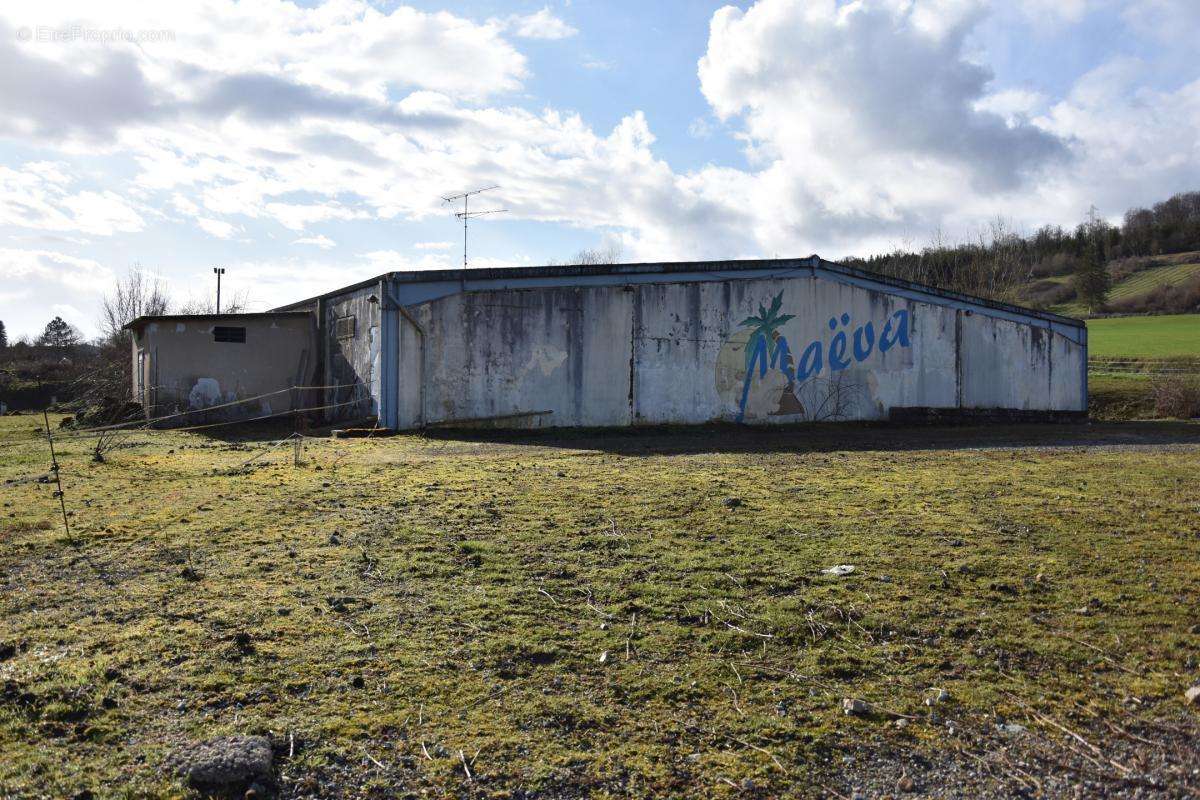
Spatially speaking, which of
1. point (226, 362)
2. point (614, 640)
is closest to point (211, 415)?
point (226, 362)

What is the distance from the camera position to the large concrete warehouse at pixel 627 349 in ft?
51.6

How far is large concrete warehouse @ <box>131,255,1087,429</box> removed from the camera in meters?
15.7

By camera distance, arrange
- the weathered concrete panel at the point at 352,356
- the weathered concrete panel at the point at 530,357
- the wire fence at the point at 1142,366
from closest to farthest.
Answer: the weathered concrete panel at the point at 530,357 < the weathered concrete panel at the point at 352,356 < the wire fence at the point at 1142,366

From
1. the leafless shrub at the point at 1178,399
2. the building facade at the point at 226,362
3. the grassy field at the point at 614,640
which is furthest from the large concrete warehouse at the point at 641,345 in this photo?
the leafless shrub at the point at 1178,399

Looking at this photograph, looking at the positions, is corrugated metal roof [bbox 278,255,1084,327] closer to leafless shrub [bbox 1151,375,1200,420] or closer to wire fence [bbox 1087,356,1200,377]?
leafless shrub [bbox 1151,375,1200,420]

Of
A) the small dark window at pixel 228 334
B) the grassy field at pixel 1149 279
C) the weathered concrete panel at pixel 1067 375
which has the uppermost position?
the grassy field at pixel 1149 279

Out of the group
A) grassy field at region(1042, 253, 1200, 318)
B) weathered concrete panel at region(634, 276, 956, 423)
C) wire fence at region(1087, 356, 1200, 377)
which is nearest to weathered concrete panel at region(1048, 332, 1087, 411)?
weathered concrete panel at region(634, 276, 956, 423)

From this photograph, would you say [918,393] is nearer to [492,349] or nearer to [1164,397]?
[492,349]

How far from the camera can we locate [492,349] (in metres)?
15.7

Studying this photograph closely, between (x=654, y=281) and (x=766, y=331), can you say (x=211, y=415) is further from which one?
(x=766, y=331)

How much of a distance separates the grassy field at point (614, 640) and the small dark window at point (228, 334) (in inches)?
493

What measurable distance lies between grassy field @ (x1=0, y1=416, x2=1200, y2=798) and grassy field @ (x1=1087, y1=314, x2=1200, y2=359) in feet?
113

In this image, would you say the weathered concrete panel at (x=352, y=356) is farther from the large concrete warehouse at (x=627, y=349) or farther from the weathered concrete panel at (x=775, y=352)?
the weathered concrete panel at (x=775, y=352)

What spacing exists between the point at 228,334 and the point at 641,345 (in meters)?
10.1
